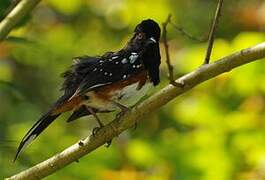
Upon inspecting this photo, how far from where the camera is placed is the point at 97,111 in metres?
4.01

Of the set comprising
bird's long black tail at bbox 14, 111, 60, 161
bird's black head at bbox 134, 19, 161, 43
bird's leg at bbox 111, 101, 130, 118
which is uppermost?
bird's black head at bbox 134, 19, 161, 43

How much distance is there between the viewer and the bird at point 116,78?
3.80m

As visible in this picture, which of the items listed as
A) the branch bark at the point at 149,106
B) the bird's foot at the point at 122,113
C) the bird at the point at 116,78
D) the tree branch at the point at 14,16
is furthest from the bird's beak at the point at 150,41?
the tree branch at the point at 14,16

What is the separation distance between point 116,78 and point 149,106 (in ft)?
1.89

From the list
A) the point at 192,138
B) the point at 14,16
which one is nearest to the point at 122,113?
the point at 14,16

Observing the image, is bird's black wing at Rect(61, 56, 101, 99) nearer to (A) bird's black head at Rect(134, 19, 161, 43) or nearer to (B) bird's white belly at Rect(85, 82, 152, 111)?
(B) bird's white belly at Rect(85, 82, 152, 111)

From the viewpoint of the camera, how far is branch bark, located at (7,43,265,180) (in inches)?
126

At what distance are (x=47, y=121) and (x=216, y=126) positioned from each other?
1.20 m

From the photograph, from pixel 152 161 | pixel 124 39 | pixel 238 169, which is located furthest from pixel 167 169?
pixel 124 39

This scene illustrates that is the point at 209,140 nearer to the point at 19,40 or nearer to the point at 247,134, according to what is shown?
the point at 247,134

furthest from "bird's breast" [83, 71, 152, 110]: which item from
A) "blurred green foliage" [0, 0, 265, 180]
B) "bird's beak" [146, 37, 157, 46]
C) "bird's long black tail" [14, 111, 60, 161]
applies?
"blurred green foliage" [0, 0, 265, 180]

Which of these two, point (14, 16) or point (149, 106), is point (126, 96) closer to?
point (149, 106)

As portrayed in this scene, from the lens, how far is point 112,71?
3.85 metres

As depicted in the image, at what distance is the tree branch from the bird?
41 centimetres
